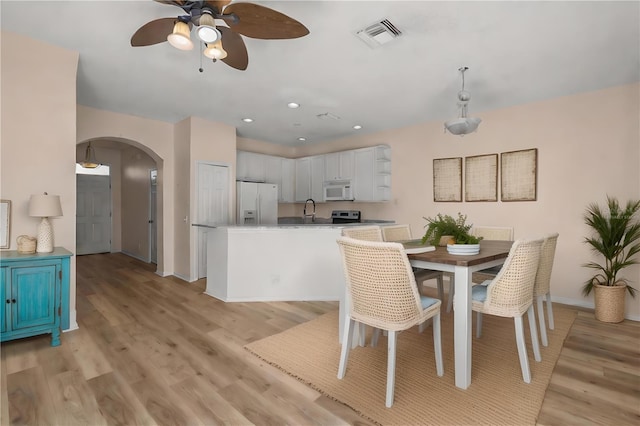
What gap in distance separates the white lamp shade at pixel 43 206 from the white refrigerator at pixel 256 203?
2952 mm

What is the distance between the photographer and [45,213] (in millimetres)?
2611

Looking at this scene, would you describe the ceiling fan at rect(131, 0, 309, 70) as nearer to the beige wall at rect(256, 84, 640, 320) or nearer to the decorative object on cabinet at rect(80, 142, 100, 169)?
the beige wall at rect(256, 84, 640, 320)

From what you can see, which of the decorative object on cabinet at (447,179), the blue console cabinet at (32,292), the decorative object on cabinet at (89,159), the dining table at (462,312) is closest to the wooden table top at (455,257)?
the dining table at (462,312)

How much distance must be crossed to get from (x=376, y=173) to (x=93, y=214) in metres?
6.62

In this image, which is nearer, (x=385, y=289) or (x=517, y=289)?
(x=385, y=289)

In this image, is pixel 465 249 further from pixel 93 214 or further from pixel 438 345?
pixel 93 214

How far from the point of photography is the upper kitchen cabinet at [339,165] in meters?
5.68

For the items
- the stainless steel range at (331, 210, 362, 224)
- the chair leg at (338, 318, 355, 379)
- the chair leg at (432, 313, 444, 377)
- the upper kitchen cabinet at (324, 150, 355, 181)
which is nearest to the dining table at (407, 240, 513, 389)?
the chair leg at (432, 313, 444, 377)

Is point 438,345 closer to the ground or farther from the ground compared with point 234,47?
closer to the ground

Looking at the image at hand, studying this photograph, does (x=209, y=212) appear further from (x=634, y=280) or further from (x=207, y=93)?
(x=634, y=280)

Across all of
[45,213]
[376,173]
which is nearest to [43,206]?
[45,213]

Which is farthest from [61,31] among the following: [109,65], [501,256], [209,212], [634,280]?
[634,280]

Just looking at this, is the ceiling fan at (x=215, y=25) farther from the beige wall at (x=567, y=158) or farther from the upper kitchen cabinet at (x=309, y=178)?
the upper kitchen cabinet at (x=309, y=178)

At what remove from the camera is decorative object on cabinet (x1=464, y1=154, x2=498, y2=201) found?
4242mm
